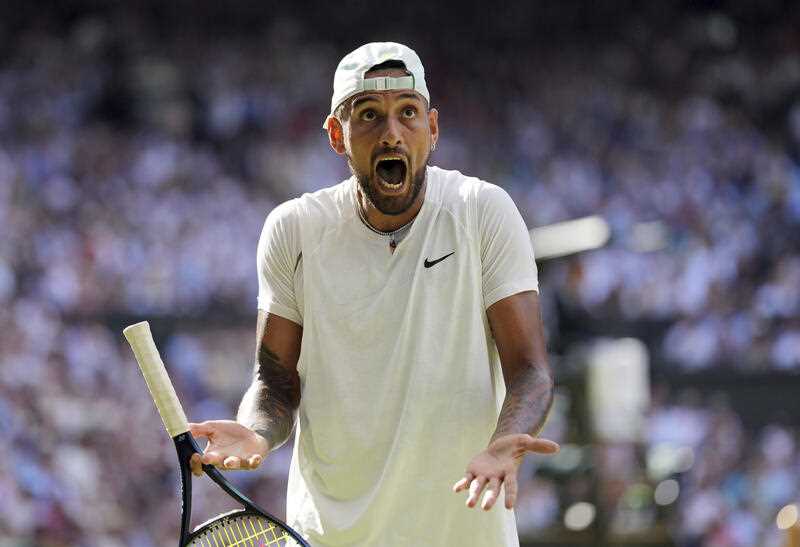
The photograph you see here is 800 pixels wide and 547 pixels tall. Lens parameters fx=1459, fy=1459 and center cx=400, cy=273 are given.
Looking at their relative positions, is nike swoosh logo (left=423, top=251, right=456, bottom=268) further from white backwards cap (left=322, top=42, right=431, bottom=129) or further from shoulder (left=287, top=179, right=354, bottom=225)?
white backwards cap (left=322, top=42, right=431, bottom=129)

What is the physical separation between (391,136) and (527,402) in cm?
71

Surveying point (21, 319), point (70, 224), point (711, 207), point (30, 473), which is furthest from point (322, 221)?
point (711, 207)

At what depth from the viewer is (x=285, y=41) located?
18.1 meters

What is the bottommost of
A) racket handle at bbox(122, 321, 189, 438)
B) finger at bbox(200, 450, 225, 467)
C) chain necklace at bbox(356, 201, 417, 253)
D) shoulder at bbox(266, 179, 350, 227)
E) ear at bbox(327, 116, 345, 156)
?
finger at bbox(200, 450, 225, 467)

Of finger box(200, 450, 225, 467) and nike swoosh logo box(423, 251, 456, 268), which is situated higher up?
nike swoosh logo box(423, 251, 456, 268)

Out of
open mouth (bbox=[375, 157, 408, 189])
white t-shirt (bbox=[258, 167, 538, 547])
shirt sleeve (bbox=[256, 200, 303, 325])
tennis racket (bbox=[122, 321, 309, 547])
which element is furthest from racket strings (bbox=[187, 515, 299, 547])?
open mouth (bbox=[375, 157, 408, 189])

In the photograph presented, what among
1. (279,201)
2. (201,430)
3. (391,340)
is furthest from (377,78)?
(279,201)

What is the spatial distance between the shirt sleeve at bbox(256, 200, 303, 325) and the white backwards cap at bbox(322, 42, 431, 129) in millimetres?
341

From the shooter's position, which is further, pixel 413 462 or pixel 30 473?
pixel 30 473

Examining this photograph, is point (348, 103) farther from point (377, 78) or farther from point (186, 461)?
point (186, 461)

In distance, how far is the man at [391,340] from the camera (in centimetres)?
344

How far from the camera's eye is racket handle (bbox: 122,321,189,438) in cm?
335

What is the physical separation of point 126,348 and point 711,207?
20.5 ft

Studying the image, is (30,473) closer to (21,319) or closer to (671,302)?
(21,319)
